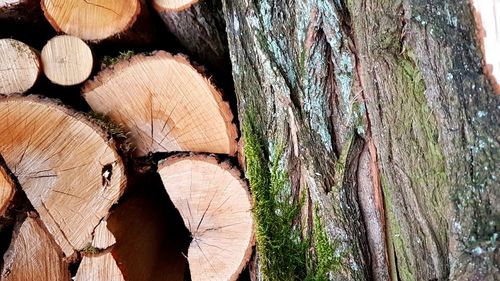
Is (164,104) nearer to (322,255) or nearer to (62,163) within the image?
(62,163)

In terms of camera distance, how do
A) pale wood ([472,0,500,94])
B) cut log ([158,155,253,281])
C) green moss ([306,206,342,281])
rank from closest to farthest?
1. pale wood ([472,0,500,94])
2. green moss ([306,206,342,281])
3. cut log ([158,155,253,281])

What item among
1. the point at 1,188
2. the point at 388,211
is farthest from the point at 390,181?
the point at 1,188

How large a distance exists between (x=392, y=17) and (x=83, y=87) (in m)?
0.88

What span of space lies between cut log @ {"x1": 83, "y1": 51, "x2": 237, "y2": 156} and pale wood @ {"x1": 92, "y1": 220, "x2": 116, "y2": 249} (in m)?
0.26

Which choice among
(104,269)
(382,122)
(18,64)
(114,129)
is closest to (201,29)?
(114,129)

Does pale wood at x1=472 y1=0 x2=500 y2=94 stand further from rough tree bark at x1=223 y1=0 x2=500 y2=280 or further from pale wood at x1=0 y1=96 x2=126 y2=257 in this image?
pale wood at x1=0 y1=96 x2=126 y2=257

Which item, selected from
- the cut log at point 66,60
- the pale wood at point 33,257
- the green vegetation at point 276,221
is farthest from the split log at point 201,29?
the pale wood at point 33,257

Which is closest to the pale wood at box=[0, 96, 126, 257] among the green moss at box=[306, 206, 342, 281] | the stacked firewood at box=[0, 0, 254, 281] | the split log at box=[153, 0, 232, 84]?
the stacked firewood at box=[0, 0, 254, 281]

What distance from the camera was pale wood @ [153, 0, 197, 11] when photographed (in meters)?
1.66

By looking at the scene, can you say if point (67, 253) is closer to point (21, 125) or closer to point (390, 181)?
point (21, 125)

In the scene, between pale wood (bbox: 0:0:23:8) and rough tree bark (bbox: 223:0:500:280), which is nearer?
rough tree bark (bbox: 223:0:500:280)

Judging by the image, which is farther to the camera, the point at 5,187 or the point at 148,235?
the point at 148,235

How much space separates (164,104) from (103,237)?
0.42 metres

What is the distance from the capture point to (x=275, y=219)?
1.57 m
